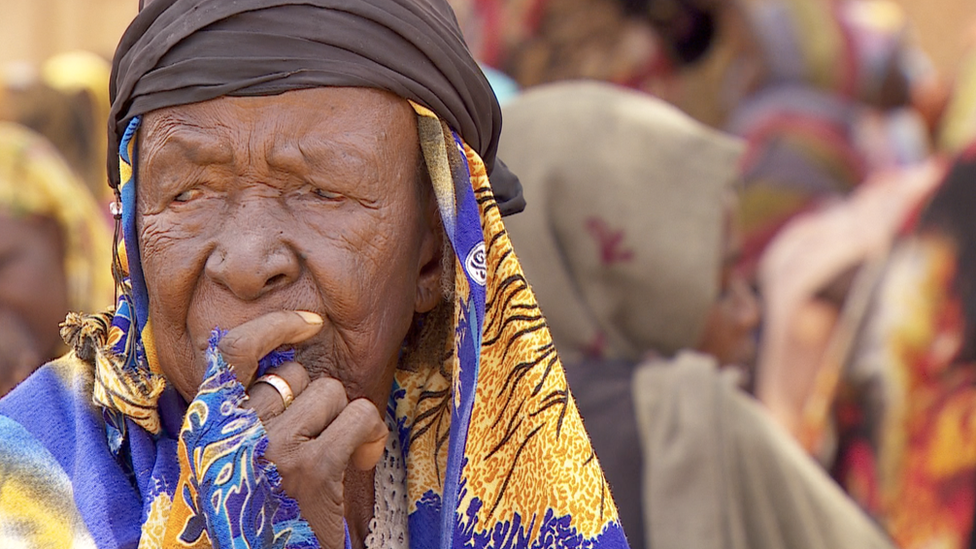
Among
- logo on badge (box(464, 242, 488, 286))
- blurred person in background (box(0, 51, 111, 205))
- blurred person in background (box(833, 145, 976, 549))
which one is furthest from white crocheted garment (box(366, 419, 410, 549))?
blurred person in background (box(0, 51, 111, 205))

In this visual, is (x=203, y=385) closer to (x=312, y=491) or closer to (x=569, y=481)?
(x=312, y=491)

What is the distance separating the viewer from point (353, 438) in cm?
187

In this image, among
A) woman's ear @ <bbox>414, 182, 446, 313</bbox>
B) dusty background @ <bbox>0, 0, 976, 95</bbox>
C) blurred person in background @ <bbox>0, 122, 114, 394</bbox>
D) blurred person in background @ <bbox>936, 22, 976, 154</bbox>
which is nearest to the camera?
woman's ear @ <bbox>414, 182, 446, 313</bbox>

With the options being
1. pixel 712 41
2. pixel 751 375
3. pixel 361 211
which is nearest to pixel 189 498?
pixel 361 211

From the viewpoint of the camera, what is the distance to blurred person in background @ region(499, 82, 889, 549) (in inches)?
146

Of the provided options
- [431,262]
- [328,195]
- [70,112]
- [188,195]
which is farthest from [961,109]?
[188,195]

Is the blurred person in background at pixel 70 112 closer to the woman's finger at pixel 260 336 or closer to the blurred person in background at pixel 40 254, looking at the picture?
the blurred person in background at pixel 40 254

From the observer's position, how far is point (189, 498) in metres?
1.86

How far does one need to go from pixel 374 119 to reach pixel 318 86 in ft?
0.32

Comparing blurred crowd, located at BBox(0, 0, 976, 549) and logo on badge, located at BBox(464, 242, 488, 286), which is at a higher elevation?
blurred crowd, located at BBox(0, 0, 976, 549)

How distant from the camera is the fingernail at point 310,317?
1944mm

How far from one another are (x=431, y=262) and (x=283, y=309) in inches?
13.0

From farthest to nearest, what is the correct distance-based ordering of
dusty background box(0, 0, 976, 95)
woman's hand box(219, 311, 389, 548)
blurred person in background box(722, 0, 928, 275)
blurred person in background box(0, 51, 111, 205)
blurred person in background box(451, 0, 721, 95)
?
dusty background box(0, 0, 976, 95)
blurred person in background box(722, 0, 928, 275)
blurred person in background box(451, 0, 721, 95)
blurred person in background box(0, 51, 111, 205)
woman's hand box(219, 311, 389, 548)

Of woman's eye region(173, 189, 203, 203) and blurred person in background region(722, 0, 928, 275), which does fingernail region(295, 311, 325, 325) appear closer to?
woman's eye region(173, 189, 203, 203)
